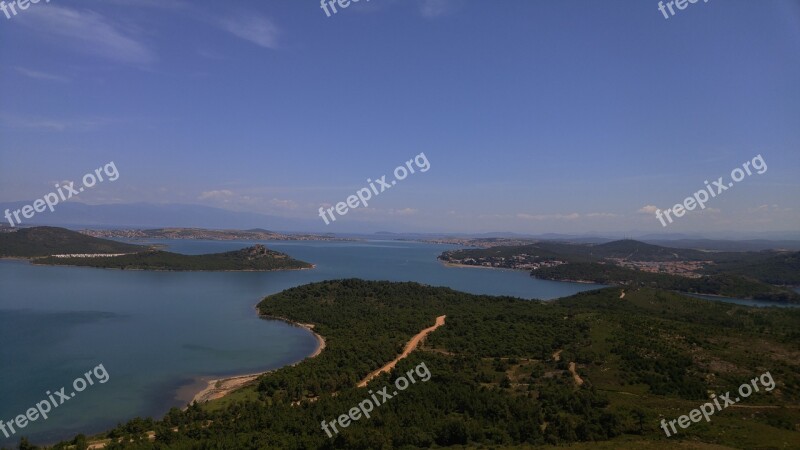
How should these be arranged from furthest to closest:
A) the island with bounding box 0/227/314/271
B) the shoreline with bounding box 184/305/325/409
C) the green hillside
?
the island with bounding box 0/227/314/271
the green hillside
the shoreline with bounding box 184/305/325/409

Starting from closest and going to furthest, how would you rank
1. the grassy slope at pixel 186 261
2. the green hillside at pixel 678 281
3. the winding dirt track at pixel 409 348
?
the winding dirt track at pixel 409 348 < the green hillside at pixel 678 281 < the grassy slope at pixel 186 261

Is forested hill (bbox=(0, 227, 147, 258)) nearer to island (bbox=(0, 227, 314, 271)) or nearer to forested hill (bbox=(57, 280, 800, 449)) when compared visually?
island (bbox=(0, 227, 314, 271))

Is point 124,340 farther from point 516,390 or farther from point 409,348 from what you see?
point 516,390

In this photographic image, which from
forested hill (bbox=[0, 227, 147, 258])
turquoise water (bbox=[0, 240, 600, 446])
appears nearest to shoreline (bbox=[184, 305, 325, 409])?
turquoise water (bbox=[0, 240, 600, 446])

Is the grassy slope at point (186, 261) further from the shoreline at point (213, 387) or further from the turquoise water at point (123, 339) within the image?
the shoreline at point (213, 387)

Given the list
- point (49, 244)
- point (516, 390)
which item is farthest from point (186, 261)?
point (516, 390)

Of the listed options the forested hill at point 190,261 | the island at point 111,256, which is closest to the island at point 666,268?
the forested hill at point 190,261
